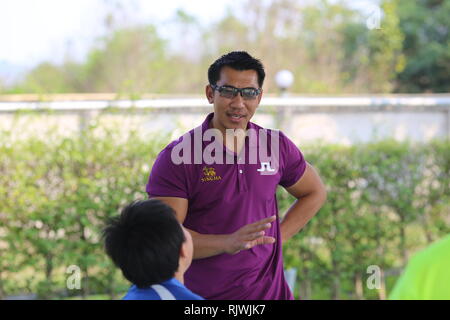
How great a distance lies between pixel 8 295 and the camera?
5.80m

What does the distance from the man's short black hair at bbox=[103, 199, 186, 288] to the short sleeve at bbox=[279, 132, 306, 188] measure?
985 mm

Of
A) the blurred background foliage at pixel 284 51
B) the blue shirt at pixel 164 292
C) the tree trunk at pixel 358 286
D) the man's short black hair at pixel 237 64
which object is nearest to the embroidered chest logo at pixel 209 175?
the man's short black hair at pixel 237 64

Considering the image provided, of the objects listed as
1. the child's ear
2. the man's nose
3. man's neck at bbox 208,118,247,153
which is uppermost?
the man's nose

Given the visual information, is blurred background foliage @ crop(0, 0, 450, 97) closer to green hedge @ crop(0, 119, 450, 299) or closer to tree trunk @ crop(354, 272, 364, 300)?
green hedge @ crop(0, 119, 450, 299)

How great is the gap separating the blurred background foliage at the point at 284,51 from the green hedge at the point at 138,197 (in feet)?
45.9

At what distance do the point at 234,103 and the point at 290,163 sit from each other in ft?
1.37

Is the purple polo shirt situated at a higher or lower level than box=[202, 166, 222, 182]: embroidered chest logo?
lower

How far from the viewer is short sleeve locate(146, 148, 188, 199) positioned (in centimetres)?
277

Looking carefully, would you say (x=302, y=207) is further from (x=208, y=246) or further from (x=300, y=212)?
(x=208, y=246)

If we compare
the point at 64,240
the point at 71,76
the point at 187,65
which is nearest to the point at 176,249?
the point at 64,240

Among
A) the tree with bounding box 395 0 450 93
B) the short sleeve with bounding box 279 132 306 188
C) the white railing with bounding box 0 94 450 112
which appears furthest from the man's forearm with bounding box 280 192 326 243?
the tree with bounding box 395 0 450 93

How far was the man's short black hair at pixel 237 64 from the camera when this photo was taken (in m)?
2.98

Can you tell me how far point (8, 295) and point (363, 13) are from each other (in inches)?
792

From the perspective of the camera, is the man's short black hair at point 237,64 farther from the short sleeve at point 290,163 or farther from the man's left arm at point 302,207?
the man's left arm at point 302,207
